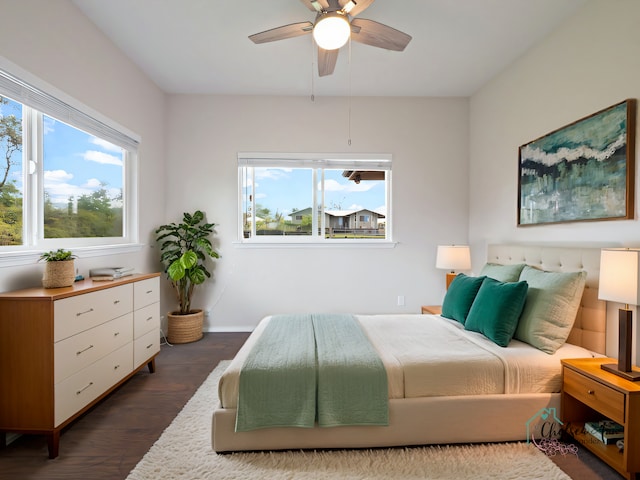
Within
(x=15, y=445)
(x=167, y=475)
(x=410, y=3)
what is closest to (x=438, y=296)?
(x=410, y=3)

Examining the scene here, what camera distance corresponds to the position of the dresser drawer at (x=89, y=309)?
5.88ft

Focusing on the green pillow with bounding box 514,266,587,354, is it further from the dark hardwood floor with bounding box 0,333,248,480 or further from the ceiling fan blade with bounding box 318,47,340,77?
the dark hardwood floor with bounding box 0,333,248,480

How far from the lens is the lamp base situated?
164 centimetres

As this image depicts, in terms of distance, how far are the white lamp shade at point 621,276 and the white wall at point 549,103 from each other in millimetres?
450

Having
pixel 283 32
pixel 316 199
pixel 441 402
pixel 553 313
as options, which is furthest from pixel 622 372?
pixel 316 199

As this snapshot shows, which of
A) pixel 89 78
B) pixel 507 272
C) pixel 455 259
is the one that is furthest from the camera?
pixel 455 259

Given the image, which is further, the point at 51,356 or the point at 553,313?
the point at 553,313

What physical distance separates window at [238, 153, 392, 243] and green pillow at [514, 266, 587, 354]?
2088 millimetres

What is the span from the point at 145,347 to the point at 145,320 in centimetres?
23

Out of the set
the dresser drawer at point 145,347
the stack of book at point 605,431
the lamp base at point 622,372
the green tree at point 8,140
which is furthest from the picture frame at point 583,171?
the green tree at point 8,140

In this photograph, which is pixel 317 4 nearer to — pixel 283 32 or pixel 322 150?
pixel 283 32

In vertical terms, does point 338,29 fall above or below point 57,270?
above

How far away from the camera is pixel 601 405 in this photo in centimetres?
165

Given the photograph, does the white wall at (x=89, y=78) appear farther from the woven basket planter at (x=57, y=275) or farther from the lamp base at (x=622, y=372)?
the lamp base at (x=622, y=372)
